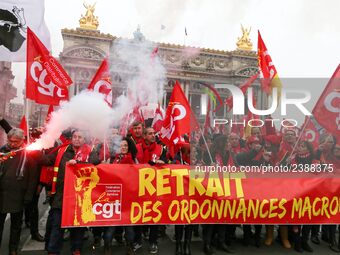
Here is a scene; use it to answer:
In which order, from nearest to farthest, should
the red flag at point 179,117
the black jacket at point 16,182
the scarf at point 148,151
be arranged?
the black jacket at point 16,182, the scarf at point 148,151, the red flag at point 179,117

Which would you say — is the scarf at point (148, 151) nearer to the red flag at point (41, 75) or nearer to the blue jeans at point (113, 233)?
the blue jeans at point (113, 233)

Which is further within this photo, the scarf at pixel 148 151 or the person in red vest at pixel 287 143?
the person in red vest at pixel 287 143

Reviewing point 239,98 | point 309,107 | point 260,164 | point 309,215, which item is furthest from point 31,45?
point 309,215

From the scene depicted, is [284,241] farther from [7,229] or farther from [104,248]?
[7,229]

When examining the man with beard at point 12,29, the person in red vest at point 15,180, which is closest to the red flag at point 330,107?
the person in red vest at point 15,180

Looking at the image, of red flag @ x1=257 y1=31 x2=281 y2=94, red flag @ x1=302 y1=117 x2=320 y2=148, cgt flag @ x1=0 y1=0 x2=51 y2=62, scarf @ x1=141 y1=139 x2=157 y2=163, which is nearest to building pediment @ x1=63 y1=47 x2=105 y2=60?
red flag @ x1=257 y1=31 x2=281 y2=94

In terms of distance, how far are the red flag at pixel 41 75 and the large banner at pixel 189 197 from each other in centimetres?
141

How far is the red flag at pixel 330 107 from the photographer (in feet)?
19.3

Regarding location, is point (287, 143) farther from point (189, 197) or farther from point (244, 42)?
point (244, 42)

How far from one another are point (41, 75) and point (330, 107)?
4.89 metres

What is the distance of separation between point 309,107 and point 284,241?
2.39m

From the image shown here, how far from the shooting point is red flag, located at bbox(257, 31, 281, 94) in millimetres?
7078

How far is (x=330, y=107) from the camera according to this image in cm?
592

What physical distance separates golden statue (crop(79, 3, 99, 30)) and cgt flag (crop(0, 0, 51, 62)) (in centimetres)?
4705
